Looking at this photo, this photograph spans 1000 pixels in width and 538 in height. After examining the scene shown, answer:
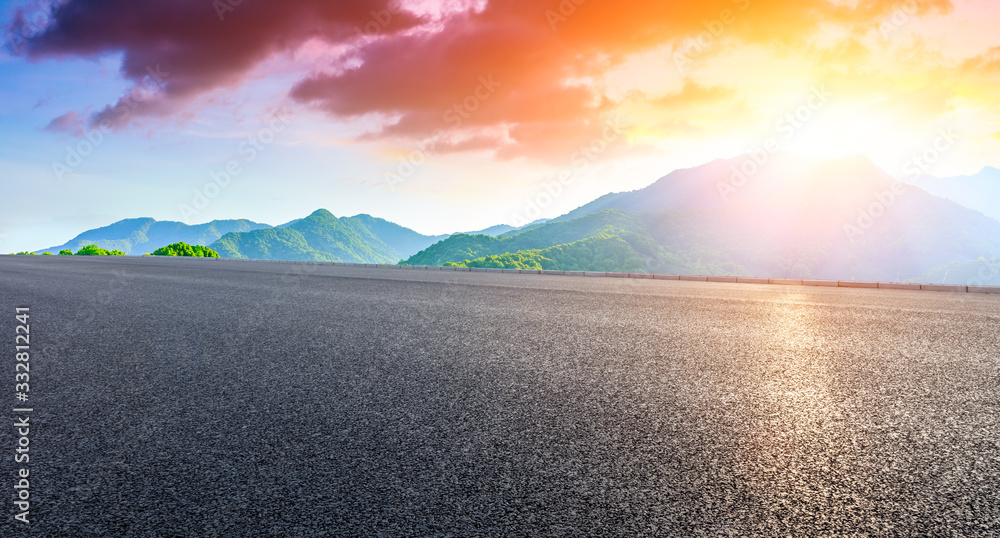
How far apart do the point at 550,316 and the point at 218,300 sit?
23.9 ft

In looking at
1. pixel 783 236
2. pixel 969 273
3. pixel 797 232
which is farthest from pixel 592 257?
pixel 797 232

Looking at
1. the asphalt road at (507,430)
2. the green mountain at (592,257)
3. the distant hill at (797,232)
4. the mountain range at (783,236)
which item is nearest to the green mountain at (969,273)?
the mountain range at (783,236)

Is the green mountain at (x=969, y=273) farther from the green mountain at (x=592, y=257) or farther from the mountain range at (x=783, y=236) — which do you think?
the green mountain at (x=592, y=257)

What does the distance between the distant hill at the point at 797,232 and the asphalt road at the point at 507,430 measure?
88265 millimetres

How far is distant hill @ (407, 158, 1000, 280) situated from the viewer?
11606cm

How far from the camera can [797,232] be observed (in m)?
157

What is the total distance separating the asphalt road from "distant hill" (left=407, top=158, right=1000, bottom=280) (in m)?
88.3

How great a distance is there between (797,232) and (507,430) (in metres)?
174

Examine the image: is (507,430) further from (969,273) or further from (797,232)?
(797,232)

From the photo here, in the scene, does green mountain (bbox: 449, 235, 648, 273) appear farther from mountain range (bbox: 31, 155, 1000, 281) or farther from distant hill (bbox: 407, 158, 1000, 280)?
distant hill (bbox: 407, 158, 1000, 280)

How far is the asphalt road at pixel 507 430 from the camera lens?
263cm

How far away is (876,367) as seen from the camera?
19.1 ft

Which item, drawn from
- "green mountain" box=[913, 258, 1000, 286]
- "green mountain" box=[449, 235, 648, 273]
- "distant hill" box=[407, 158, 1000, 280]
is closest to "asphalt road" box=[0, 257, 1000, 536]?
"green mountain" box=[449, 235, 648, 273]

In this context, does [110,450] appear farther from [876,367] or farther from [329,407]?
[876,367]
